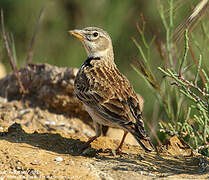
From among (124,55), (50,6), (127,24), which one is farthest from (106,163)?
(50,6)

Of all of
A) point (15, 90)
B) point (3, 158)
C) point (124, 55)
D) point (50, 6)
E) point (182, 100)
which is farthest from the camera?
point (50, 6)

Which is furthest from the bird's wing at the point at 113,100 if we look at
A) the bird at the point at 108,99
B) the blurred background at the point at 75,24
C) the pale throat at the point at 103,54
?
the blurred background at the point at 75,24

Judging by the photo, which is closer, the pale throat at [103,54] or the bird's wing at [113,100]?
the bird's wing at [113,100]

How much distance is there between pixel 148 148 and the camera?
4.18m

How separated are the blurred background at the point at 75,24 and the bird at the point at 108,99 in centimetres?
277

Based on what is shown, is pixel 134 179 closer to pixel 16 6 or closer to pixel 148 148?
pixel 148 148

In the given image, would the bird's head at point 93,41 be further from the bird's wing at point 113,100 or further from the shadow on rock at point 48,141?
the shadow on rock at point 48,141

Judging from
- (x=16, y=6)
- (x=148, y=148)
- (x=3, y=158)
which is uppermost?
(x=16, y=6)

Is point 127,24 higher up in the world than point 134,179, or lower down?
higher up

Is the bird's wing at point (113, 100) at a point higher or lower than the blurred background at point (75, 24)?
lower

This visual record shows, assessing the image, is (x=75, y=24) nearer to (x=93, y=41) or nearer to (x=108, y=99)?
(x=93, y=41)

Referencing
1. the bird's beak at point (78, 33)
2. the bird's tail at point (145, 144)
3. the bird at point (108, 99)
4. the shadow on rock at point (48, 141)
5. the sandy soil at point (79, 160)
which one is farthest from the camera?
the bird's beak at point (78, 33)

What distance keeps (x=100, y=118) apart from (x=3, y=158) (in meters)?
1.10

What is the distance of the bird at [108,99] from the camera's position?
14.7 feet
